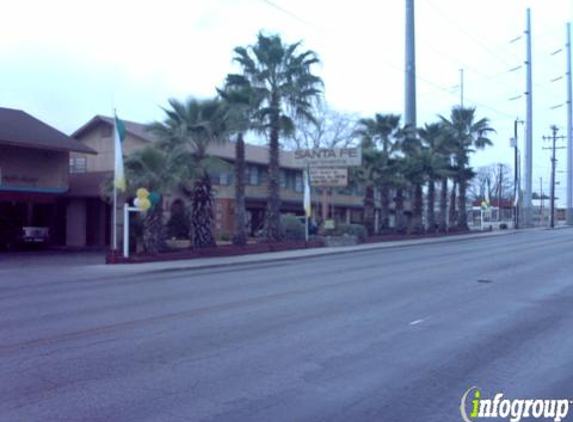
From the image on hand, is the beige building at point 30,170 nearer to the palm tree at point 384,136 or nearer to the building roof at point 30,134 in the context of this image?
the building roof at point 30,134

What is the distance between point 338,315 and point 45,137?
2638 centimetres

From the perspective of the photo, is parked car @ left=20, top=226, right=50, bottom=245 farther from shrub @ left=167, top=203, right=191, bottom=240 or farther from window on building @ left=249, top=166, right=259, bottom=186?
window on building @ left=249, top=166, right=259, bottom=186

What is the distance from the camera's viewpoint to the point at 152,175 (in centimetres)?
2700

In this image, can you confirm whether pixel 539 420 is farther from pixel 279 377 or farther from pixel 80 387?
pixel 80 387

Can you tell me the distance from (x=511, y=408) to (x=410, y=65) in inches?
1991

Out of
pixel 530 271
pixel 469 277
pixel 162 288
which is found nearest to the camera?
pixel 162 288

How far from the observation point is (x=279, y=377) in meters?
7.65

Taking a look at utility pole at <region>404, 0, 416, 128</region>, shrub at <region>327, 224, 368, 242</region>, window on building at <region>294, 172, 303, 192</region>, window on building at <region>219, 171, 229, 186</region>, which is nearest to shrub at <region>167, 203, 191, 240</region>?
A: window on building at <region>219, 171, 229, 186</region>

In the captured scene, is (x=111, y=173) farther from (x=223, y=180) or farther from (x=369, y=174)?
(x=369, y=174)

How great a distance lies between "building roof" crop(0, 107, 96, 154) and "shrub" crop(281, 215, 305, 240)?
11.3 meters

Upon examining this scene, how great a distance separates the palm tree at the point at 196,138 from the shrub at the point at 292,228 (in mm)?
8140

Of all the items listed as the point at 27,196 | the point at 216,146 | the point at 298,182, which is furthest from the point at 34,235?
the point at 298,182

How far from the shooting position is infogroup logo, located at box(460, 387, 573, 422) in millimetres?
6344

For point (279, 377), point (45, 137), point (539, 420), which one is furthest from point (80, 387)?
point (45, 137)
